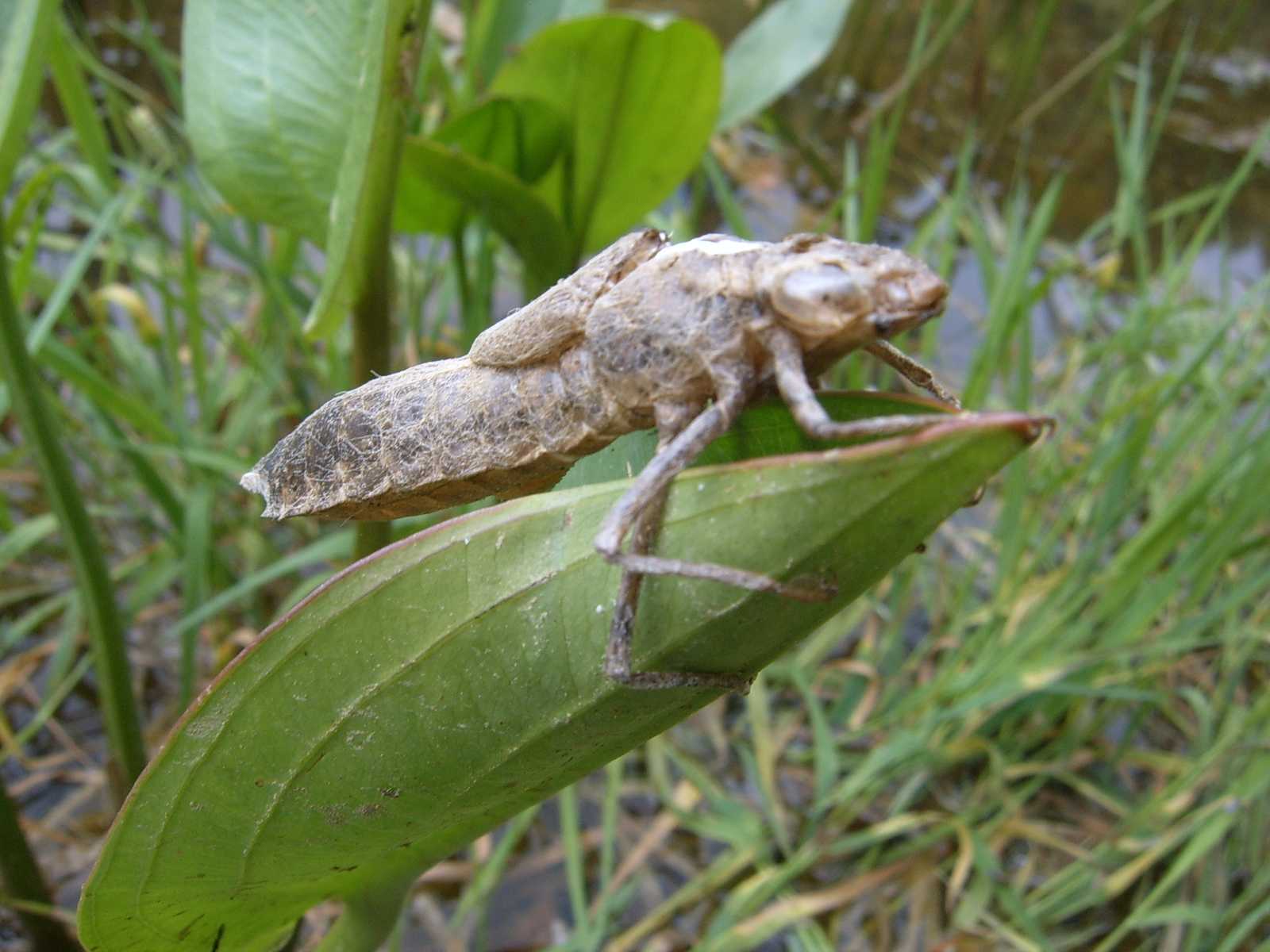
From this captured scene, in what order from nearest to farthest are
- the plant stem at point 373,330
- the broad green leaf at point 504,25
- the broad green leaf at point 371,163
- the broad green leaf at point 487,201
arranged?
1. the broad green leaf at point 371,163
2. the plant stem at point 373,330
3. the broad green leaf at point 487,201
4. the broad green leaf at point 504,25

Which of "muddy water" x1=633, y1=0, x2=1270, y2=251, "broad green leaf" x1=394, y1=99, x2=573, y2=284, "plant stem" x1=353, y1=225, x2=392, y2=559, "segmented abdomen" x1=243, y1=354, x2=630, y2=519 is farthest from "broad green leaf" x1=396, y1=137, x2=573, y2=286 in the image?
"muddy water" x1=633, y1=0, x2=1270, y2=251

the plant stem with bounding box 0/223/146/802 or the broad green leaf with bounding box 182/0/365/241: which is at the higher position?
the broad green leaf with bounding box 182/0/365/241

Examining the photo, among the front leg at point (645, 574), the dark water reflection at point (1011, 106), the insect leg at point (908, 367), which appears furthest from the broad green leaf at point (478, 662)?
the dark water reflection at point (1011, 106)

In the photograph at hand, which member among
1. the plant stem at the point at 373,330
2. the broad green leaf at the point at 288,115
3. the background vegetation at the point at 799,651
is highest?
the broad green leaf at the point at 288,115

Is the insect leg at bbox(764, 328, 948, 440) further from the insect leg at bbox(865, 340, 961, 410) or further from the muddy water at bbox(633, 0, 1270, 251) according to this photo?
the muddy water at bbox(633, 0, 1270, 251)

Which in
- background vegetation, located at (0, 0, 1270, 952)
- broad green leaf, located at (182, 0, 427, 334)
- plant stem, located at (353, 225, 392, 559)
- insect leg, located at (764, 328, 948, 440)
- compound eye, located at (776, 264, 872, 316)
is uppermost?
broad green leaf, located at (182, 0, 427, 334)

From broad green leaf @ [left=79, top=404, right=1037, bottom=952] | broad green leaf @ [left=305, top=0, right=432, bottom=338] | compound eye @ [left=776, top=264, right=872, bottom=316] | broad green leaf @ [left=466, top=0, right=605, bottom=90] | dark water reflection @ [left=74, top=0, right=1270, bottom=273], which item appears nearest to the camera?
broad green leaf @ [left=79, top=404, right=1037, bottom=952]

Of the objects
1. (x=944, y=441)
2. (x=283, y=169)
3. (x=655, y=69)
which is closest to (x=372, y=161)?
(x=283, y=169)

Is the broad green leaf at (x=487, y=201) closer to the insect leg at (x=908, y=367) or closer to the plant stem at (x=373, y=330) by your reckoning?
the plant stem at (x=373, y=330)
